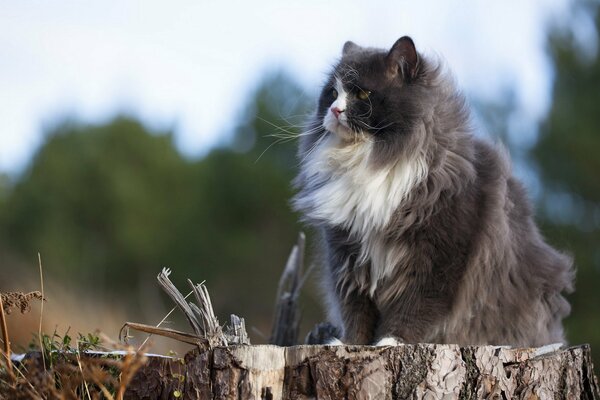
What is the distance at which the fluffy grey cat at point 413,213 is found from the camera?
343 centimetres

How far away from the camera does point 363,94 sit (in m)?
3.56

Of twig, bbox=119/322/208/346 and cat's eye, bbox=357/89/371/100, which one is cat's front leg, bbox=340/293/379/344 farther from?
twig, bbox=119/322/208/346

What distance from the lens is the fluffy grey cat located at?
3430 mm

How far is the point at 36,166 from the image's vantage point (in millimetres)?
20281

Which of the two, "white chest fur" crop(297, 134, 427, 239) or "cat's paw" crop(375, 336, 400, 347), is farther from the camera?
"white chest fur" crop(297, 134, 427, 239)

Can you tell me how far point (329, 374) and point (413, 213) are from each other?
1036mm

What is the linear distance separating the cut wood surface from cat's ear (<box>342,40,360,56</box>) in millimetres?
1753

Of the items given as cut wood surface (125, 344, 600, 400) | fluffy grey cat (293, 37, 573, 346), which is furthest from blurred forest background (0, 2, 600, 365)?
cut wood surface (125, 344, 600, 400)

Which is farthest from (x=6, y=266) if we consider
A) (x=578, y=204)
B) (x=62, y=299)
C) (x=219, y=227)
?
(x=219, y=227)

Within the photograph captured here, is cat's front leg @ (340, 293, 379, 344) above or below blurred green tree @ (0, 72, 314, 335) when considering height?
below

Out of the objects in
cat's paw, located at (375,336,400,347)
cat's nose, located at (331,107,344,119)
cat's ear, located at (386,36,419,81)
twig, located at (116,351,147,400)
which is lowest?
twig, located at (116,351,147,400)

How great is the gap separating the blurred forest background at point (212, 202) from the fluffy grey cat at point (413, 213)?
307 inches

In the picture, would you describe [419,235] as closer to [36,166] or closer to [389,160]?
[389,160]

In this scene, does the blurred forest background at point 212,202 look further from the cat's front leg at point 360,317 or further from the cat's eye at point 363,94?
the cat's eye at point 363,94
